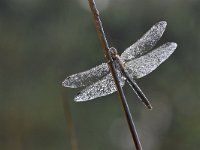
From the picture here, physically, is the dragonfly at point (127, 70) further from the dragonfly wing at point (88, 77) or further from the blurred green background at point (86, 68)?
the blurred green background at point (86, 68)

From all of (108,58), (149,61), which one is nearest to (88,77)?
(149,61)

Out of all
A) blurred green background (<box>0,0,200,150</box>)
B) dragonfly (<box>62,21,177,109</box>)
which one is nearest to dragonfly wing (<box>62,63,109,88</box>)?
dragonfly (<box>62,21,177,109</box>)

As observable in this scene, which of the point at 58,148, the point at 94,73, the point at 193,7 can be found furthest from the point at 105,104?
the point at 94,73

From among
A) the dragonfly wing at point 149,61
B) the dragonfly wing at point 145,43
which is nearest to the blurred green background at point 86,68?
the dragonfly wing at point 145,43

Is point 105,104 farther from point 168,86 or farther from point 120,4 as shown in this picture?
point 120,4

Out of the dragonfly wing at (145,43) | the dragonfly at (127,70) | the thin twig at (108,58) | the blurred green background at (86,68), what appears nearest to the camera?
the thin twig at (108,58)
